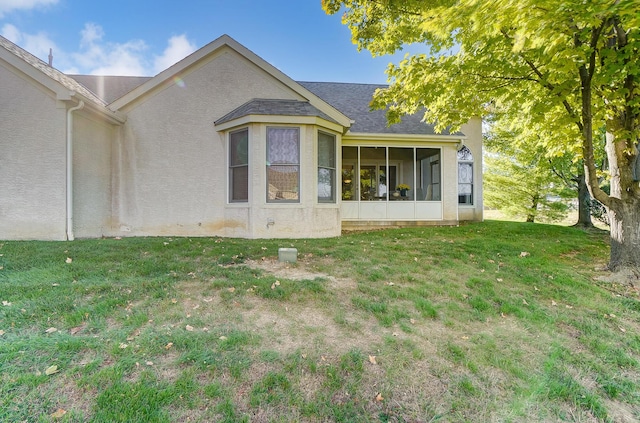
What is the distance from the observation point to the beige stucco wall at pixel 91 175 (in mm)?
7285

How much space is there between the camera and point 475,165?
12.6 m

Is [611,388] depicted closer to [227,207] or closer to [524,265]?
[524,265]

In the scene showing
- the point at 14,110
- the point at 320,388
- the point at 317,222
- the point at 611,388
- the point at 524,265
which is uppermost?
the point at 14,110

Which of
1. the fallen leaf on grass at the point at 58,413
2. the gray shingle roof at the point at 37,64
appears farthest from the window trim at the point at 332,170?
the fallen leaf on grass at the point at 58,413

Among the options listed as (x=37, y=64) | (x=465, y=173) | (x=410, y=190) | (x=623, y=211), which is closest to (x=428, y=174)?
(x=410, y=190)

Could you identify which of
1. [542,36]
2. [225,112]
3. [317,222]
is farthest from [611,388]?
[225,112]

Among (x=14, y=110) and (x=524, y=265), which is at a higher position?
(x=14, y=110)

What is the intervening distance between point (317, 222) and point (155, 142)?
17.0ft

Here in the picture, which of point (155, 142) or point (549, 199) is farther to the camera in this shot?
point (549, 199)

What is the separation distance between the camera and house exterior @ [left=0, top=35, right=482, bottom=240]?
691cm

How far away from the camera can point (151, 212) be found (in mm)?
8461

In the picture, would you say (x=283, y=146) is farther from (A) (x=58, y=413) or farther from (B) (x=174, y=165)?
(A) (x=58, y=413)

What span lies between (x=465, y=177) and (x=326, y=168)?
24.0 feet

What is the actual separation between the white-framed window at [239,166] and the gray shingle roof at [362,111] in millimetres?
4060
